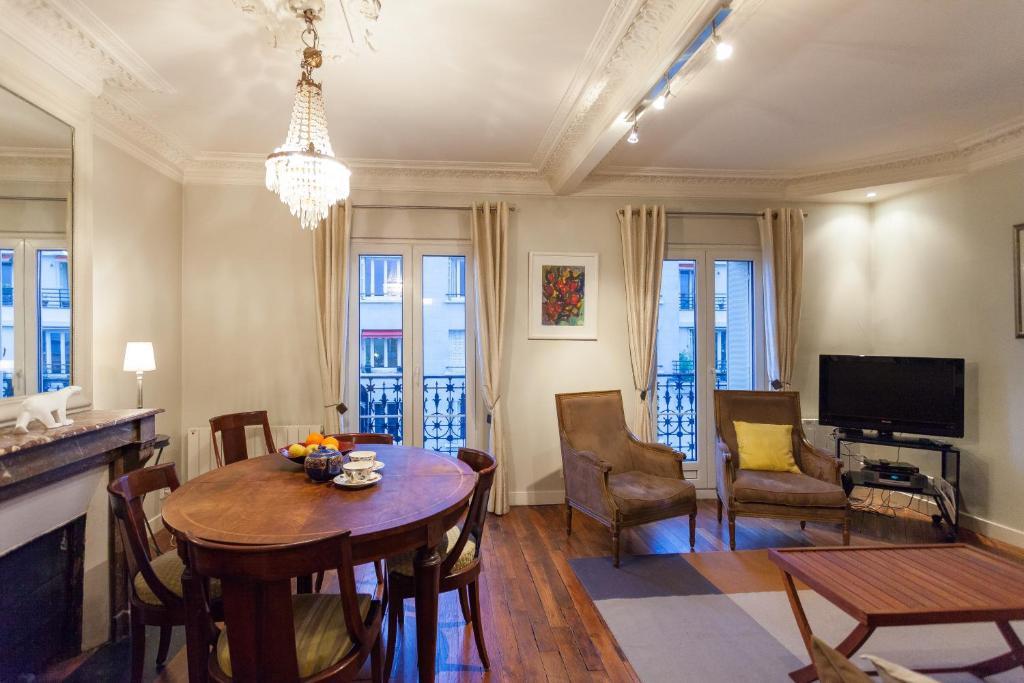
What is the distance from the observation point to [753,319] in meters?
4.62

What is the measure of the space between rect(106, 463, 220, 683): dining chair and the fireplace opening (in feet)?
1.83

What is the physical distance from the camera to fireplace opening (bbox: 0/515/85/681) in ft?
6.68

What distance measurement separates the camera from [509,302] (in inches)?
173

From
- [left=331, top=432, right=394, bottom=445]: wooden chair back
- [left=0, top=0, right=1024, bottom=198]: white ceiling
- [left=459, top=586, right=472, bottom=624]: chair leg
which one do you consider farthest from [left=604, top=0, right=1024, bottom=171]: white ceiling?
[left=459, top=586, right=472, bottom=624]: chair leg

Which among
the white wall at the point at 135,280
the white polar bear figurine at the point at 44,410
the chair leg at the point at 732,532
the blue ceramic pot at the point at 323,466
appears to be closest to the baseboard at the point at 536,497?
the chair leg at the point at 732,532

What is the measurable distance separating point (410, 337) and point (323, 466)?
2.24 metres

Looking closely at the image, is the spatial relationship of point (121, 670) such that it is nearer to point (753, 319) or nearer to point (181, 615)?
point (181, 615)

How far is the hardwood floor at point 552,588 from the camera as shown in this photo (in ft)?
7.29

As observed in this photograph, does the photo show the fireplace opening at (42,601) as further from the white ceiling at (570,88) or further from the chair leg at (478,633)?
the white ceiling at (570,88)

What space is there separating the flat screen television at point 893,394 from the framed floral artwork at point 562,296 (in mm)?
2002

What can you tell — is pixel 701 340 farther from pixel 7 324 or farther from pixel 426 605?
pixel 7 324

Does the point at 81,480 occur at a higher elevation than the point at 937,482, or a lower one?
higher

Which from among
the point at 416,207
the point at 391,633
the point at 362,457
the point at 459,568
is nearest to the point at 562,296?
the point at 416,207

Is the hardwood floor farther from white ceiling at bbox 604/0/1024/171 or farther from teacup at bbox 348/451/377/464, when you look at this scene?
white ceiling at bbox 604/0/1024/171
